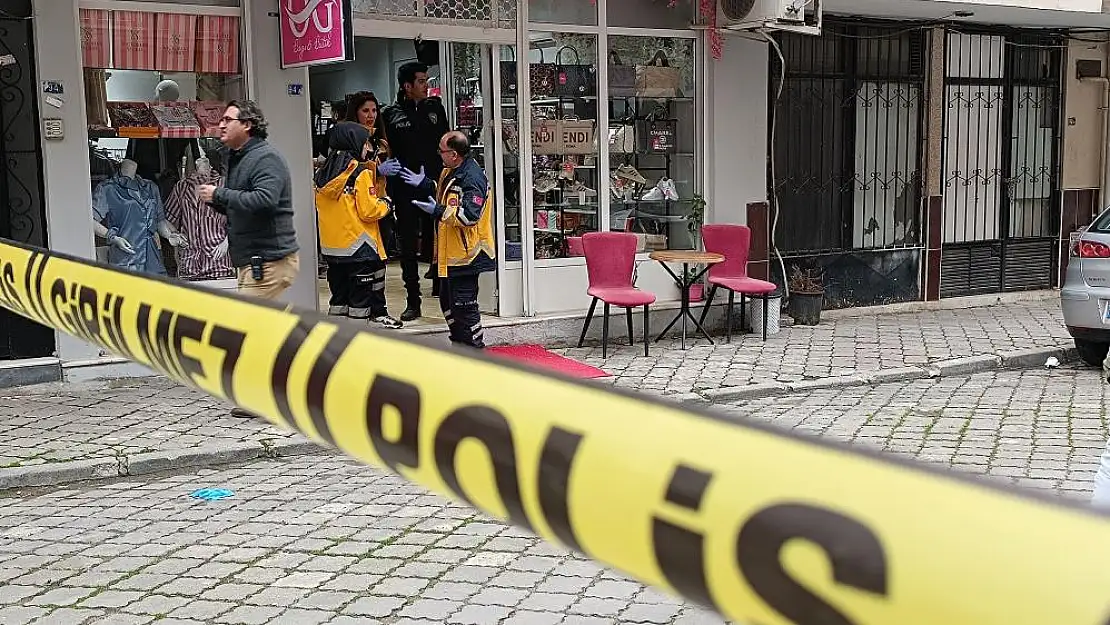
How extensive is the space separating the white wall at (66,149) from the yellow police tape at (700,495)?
6.90 metres

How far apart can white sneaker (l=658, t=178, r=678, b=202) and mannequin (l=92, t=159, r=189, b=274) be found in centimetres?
472

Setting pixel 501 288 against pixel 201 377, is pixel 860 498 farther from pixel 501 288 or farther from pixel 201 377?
pixel 501 288

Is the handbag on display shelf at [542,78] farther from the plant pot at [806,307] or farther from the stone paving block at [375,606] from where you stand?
the stone paving block at [375,606]

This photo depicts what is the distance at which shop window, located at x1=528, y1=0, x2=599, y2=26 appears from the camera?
10227 mm

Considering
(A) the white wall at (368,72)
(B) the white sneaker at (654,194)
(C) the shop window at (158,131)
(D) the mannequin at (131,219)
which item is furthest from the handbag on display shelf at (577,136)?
(D) the mannequin at (131,219)

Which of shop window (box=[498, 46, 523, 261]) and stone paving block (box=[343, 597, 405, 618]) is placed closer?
stone paving block (box=[343, 597, 405, 618])

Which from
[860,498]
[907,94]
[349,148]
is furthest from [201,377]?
[907,94]

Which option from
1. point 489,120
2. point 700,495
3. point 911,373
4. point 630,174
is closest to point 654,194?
point 630,174

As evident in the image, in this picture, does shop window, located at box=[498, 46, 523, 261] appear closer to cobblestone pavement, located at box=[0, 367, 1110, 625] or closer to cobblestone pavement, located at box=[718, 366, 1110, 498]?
cobblestone pavement, located at box=[718, 366, 1110, 498]

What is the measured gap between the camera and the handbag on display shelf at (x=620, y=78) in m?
10.8

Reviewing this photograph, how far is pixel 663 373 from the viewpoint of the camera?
9203 mm

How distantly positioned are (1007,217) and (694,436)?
1385cm

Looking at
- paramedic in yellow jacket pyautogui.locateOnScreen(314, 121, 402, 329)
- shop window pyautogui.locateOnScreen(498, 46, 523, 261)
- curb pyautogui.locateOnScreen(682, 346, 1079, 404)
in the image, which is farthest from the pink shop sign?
curb pyautogui.locateOnScreen(682, 346, 1079, 404)

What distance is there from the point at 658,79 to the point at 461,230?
10.5 ft
